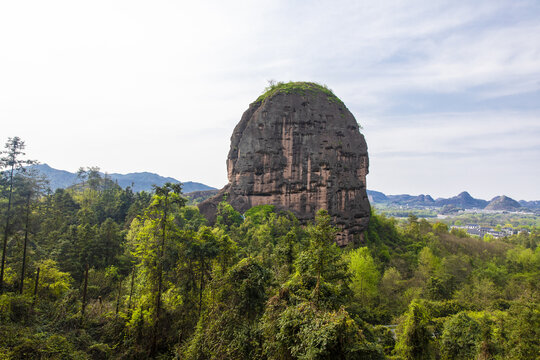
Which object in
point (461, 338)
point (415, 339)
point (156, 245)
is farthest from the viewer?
point (415, 339)

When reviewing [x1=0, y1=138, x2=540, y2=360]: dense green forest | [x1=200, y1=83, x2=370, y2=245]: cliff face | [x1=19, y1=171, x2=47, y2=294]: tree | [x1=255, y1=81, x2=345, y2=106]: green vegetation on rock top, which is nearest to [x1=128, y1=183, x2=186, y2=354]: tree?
[x1=0, y1=138, x2=540, y2=360]: dense green forest

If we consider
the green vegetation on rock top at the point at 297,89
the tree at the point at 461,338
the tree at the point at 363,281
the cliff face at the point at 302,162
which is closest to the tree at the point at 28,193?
the tree at the point at 461,338

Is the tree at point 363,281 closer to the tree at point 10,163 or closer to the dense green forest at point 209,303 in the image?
the dense green forest at point 209,303

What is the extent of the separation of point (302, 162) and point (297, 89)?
471 inches

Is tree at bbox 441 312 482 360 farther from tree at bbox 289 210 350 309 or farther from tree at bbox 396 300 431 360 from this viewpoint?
tree at bbox 289 210 350 309

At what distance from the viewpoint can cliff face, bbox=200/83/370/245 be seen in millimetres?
38750

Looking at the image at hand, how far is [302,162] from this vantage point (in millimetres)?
39062

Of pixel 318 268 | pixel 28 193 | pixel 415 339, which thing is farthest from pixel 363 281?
pixel 28 193

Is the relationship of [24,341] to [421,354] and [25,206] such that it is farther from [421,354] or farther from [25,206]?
[421,354]

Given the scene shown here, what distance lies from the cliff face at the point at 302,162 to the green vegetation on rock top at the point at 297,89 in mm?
161

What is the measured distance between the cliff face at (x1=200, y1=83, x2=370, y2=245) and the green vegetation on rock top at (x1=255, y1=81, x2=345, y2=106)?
161 mm

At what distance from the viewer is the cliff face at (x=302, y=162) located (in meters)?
38.8

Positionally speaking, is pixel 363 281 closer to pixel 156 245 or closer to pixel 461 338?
pixel 461 338

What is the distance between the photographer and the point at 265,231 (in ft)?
104
